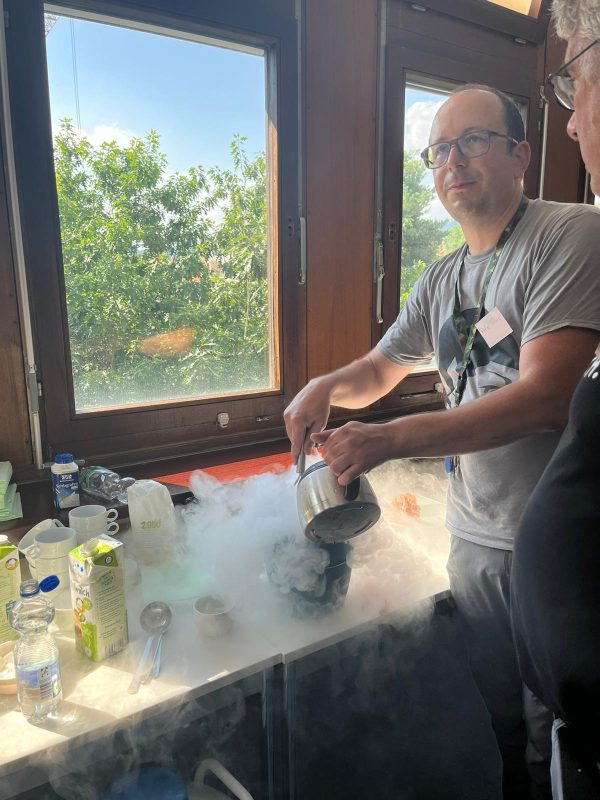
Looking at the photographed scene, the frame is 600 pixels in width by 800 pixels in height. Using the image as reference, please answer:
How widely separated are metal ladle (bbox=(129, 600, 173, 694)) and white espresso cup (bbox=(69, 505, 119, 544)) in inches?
8.1

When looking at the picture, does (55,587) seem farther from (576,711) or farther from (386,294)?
(386,294)

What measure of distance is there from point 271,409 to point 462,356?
3.17 ft

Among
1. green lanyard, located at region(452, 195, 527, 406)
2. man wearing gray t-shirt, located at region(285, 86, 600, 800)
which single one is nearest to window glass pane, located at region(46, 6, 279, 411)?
man wearing gray t-shirt, located at region(285, 86, 600, 800)

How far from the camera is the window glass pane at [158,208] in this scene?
160 centimetres

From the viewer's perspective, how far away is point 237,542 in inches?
46.1

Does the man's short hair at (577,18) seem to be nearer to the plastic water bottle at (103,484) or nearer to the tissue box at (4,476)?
the plastic water bottle at (103,484)

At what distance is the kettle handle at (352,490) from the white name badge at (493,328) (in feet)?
1.34

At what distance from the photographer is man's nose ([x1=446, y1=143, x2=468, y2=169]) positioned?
1193 mm

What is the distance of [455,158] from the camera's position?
120 cm

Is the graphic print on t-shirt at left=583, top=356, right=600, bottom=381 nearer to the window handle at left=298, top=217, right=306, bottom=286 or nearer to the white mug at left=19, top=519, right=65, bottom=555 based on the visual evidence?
the white mug at left=19, top=519, right=65, bottom=555

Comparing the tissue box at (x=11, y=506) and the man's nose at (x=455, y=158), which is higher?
the man's nose at (x=455, y=158)

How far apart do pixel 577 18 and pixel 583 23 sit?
14mm

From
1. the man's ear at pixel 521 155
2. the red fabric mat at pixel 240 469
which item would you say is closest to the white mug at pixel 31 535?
the red fabric mat at pixel 240 469

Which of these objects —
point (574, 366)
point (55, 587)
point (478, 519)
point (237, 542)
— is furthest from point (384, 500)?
point (55, 587)
